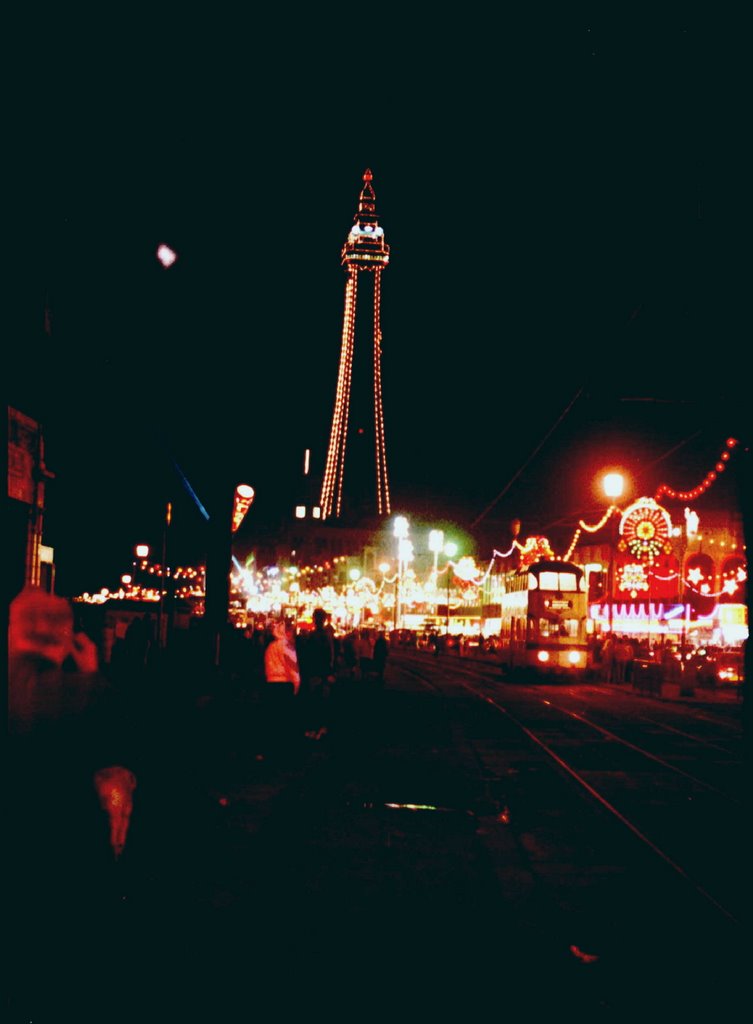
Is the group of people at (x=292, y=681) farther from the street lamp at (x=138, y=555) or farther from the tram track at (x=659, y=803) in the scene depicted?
the street lamp at (x=138, y=555)

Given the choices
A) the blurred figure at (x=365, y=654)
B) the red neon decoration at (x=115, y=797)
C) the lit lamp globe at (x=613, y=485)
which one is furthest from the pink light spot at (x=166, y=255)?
the lit lamp globe at (x=613, y=485)

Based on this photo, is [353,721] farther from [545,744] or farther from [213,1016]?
[213,1016]

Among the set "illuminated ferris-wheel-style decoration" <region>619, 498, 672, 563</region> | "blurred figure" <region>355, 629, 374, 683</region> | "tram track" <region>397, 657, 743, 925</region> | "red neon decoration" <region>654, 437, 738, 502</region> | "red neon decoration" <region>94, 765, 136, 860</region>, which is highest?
"red neon decoration" <region>654, 437, 738, 502</region>

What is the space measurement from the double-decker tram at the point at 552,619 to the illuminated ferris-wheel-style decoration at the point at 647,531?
2.03 meters

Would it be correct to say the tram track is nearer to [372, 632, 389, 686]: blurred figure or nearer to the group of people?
the group of people

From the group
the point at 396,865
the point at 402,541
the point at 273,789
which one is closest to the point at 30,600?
the point at 396,865

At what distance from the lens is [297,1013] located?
517cm

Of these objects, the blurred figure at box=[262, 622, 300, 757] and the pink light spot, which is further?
the pink light spot

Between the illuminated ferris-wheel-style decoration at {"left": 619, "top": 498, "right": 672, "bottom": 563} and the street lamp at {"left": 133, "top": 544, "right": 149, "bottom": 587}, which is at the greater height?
the illuminated ferris-wheel-style decoration at {"left": 619, "top": 498, "right": 672, "bottom": 563}

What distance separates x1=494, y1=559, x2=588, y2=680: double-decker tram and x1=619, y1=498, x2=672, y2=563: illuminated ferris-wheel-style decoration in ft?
6.67

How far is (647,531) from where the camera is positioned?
37344mm

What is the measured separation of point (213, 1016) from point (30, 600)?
2151 mm

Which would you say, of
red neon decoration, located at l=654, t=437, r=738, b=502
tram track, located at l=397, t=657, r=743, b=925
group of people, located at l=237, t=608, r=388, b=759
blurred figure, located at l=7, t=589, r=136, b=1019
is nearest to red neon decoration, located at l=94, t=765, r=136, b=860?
blurred figure, located at l=7, t=589, r=136, b=1019

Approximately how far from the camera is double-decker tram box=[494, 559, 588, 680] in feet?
122
